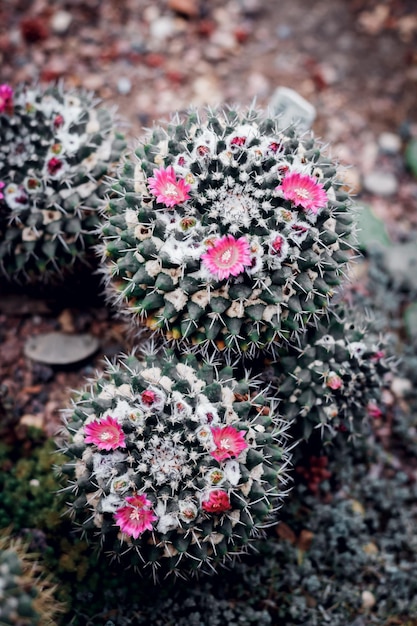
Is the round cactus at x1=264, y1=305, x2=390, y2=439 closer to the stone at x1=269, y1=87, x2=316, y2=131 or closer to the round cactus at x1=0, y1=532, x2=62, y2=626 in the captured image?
the round cactus at x1=0, y1=532, x2=62, y2=626

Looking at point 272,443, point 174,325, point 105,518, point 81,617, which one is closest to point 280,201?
point 174,325

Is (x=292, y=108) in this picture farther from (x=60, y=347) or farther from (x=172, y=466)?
(x=172, y=466)

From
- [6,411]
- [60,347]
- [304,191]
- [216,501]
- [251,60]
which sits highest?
[304,191]

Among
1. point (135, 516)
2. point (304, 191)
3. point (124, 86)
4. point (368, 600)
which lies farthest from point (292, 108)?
point (368, 600)

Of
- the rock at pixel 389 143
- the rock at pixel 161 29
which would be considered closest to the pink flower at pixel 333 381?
the rock at pixel 389 143

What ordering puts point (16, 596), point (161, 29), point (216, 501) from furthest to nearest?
1. point (161, 29)
2. point (216, 501)
3. point (16, 596)
